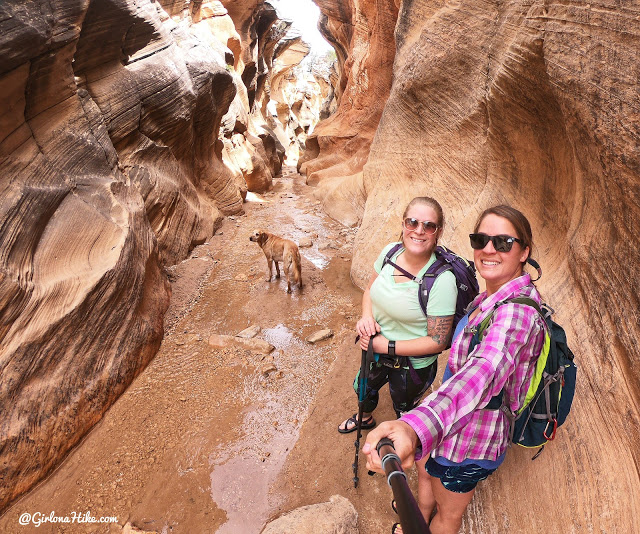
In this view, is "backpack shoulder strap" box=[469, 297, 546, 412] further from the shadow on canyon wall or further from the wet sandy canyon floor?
the wet sandy canyon floor

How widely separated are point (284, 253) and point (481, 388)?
544 centimetres

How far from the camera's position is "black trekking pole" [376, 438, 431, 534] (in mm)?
856

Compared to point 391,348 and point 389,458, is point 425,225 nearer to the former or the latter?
point 391,348

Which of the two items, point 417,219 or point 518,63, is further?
point 518,63

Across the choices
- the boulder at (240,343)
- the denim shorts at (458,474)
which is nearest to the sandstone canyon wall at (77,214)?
the boulder at (240,343)

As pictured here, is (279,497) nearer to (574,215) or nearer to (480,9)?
(574,215)

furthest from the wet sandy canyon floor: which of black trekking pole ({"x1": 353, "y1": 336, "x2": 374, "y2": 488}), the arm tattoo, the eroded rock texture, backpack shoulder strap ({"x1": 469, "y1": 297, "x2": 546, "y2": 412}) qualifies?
the eroded rock texture

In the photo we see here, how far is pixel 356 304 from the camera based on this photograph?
5.92 m

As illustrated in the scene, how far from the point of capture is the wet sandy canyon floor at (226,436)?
2852 mm

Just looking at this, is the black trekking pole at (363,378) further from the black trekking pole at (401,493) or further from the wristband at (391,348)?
the black trekking pole at (401,493)

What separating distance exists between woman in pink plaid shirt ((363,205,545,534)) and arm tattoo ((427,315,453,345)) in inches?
10.2

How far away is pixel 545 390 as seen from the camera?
147 centimetres

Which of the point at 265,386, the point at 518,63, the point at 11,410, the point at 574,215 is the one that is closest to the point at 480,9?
the point at 518,63

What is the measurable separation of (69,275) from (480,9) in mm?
5972
